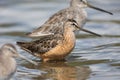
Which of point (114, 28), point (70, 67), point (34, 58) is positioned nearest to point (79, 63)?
point (70, 67)

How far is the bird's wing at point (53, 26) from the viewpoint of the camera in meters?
14.0

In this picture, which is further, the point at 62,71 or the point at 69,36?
the point at 69,36

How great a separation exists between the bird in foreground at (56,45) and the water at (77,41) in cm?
21

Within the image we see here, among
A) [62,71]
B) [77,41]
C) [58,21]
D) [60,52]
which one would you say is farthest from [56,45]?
[77,41]

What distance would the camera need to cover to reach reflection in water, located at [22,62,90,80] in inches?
453

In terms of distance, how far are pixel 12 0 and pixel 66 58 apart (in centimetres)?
608

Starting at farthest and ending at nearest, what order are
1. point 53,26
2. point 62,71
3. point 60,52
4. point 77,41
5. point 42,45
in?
point 77,41 → point 53,26 → point 42,45 → point 60,52 → point 62,71

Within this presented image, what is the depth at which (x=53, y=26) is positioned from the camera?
1418cm

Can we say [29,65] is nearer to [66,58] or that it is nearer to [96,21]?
[66,58]

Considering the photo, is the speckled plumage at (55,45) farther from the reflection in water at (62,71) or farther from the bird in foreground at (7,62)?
the bird in foreground at (7,62)

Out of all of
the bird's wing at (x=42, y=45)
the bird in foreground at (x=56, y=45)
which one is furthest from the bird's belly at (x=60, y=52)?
the bird's wing at (x=42, y=45)

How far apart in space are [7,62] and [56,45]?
252 centimetres

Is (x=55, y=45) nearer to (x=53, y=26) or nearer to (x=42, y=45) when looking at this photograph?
(x=42, y=45)

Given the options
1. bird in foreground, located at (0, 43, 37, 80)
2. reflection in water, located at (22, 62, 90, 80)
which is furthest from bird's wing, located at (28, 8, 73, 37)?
bird in foreground, located at (0, 43, 37, 80)
